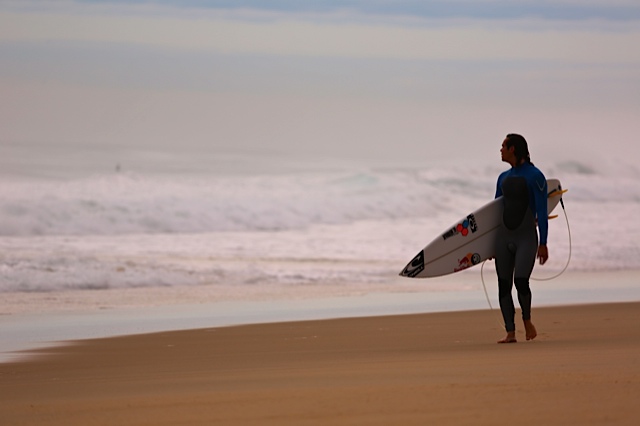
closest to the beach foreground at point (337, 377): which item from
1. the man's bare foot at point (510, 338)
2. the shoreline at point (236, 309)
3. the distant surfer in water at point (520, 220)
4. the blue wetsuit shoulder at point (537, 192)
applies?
the man's bare foot at point (510, 338)

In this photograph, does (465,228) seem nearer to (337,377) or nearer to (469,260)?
(469,260)

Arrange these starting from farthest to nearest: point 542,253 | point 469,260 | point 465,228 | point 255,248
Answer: point 255,248 < point 469,260 < point 465,228 < point 542,253

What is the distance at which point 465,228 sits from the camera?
8.77m

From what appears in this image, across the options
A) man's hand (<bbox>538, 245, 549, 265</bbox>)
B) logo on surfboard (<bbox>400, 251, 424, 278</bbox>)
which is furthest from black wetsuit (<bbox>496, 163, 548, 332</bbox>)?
logo on surfboard (<bbox>400, 251, 424, 278</bbox>)

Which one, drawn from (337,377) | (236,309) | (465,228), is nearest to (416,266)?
(465,228)

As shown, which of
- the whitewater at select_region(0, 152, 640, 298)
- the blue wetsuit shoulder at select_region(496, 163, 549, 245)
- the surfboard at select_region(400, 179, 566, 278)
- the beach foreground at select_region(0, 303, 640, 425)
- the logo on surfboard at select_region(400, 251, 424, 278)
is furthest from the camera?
the whitewater at select_region(0, 152, 640, 298)

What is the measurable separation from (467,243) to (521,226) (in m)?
0.95

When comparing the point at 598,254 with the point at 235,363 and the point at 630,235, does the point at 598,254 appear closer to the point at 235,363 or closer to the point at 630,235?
the point at 630,235

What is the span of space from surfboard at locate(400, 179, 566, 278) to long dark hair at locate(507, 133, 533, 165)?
0.39 meters

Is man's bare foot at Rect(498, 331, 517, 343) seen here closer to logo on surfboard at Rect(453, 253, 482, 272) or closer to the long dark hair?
logo on surfboard at Rect(453, 253, 482, 272)

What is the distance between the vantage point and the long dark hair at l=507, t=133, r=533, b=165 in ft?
25.7

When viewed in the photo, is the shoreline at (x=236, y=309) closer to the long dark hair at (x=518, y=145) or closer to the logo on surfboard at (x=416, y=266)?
the logo on surfboard at (x=416, y=266)

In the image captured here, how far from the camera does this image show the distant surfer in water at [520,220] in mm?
7855

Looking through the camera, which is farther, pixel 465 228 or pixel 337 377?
pixel 465 228
